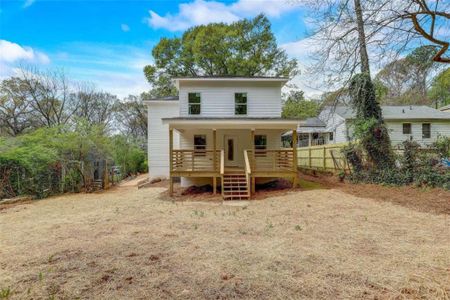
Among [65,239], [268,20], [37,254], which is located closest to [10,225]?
[65,239]

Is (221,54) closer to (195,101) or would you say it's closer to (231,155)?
(195,101)

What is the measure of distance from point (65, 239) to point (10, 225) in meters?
2.90

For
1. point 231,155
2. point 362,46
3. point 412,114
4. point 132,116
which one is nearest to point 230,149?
point 231,155

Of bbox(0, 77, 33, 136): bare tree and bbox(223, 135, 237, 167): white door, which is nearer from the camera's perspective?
bbox(223, 135, 237, 167): white door

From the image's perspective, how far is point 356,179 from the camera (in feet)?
45.7

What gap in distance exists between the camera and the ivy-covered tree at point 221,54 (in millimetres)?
28422

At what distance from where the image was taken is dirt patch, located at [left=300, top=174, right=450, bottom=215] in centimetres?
878

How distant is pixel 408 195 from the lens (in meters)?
10.5

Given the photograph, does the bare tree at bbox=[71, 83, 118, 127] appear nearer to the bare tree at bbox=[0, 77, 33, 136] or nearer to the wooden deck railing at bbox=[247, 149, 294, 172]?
the bare tree at bbox=[0, 77, 33, 136]

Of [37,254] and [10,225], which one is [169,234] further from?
[10,225]

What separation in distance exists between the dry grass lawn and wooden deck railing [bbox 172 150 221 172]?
12.7ft

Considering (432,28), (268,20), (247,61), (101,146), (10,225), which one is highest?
(268,20)

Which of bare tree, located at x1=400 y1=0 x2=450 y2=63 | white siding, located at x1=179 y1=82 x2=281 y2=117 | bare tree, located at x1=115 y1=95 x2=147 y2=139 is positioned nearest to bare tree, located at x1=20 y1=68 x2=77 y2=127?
bare tree, located at x1=115 y1=95 x2=147 y2=139

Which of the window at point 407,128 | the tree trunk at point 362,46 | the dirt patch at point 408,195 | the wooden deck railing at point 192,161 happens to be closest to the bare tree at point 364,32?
the tree trunk at point 362,46
